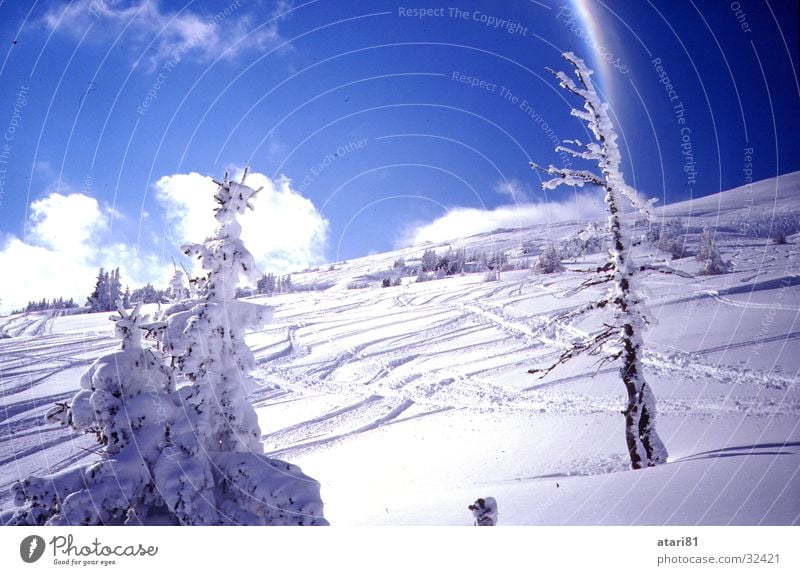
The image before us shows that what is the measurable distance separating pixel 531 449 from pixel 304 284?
28.5 metres

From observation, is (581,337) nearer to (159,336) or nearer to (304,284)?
(159,336)

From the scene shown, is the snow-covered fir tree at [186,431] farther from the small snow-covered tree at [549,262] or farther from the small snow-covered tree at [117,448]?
the small snow-covered tree at [549,262]

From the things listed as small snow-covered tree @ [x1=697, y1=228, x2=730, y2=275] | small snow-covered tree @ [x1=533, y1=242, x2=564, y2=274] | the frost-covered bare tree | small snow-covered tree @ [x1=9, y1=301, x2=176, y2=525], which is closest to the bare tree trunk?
the frost-covered bare tree

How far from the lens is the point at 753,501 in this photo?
212 inches

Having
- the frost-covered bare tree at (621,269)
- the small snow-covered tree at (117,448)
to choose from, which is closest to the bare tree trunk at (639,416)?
the frost-covered bare tree at (621,269)

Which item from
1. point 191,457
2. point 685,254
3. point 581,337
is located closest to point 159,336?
point 191,457

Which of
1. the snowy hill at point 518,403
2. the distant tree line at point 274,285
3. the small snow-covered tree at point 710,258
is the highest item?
the distant tree line at point 274,285

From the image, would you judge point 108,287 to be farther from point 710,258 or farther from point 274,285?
point 710,258

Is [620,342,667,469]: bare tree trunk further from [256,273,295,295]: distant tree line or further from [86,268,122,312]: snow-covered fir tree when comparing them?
[256,273,295,295]: distant tree line

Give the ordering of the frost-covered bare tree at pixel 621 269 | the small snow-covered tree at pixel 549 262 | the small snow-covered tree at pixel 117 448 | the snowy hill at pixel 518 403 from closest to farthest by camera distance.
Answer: the small snow-covered tree at pixel 117 448 < the snowy hill at pixel 518 403 < the frost-covered bare tree at pixel 621 269 < the small snow-covered tree at pixel 549 262
